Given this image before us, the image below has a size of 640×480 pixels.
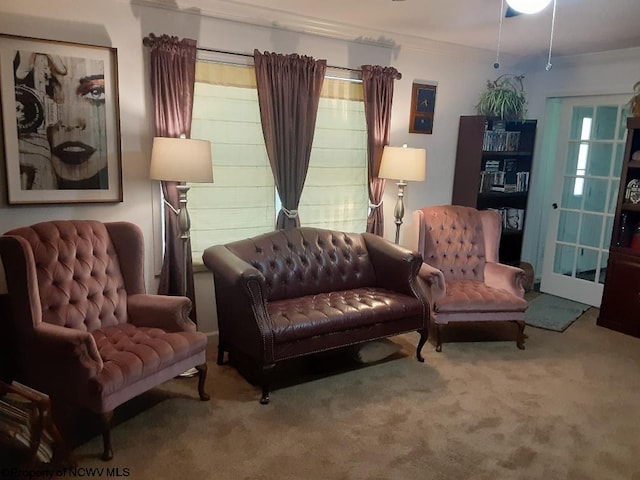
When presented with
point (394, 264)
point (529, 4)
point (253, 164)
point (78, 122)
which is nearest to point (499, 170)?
point (394, 264)

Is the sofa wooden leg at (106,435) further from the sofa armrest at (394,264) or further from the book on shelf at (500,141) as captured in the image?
the book on shelf at (500,141)

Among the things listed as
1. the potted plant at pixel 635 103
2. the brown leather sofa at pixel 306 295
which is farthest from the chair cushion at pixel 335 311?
the potted plant at pixel 635 103

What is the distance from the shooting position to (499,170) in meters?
4.91

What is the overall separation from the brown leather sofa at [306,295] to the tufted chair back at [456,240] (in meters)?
0.57

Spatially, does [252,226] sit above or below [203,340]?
above

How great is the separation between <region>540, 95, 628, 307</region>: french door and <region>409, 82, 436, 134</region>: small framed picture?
59.5 inches

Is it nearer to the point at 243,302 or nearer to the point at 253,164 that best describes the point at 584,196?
the point at 253,164

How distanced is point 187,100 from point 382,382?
219 centimetres

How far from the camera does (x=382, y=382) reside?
10.4ft

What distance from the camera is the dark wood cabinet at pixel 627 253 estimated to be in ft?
13.2

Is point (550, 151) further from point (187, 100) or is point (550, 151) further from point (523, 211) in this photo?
point (187, 100)

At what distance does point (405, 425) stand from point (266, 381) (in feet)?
2.61

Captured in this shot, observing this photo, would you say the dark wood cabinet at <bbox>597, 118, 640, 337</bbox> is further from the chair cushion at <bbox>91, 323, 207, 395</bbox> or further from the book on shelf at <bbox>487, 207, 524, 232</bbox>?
the chair cushion at <bbox>91, 323, 207, 395</bbox>

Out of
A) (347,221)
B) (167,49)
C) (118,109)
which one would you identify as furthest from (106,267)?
(347,221)
